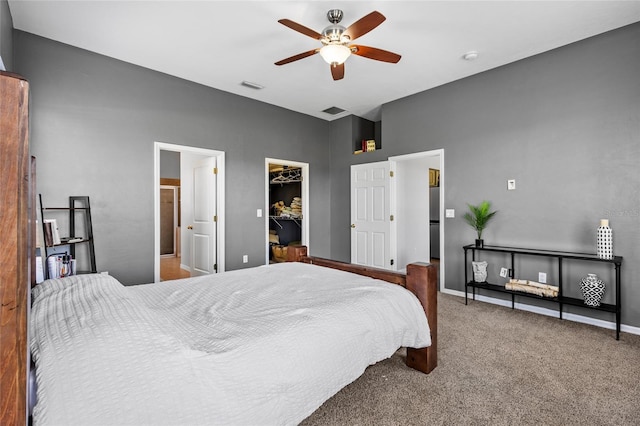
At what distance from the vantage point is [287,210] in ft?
20.7

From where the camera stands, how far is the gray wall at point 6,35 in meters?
2.33

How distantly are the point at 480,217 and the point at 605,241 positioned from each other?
1132mm

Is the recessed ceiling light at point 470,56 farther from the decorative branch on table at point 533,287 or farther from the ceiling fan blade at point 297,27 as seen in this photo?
the decorative branch on table at point 533,287

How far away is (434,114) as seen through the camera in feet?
14.2

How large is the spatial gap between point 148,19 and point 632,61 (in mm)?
4547

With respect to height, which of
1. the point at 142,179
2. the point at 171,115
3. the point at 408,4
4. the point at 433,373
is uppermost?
the point at 408,4

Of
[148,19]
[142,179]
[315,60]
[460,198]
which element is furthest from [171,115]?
[460,198]

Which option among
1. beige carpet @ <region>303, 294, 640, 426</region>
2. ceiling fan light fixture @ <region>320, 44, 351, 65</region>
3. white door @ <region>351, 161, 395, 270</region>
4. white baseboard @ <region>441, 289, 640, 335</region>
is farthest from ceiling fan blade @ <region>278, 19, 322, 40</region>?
white baseboard @ <region>441, 289, 640, 335</region>

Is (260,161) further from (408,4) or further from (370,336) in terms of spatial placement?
(370,336)

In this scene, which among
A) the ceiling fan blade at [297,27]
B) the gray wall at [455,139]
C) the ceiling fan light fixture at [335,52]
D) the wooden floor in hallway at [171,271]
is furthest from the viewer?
the wooden floor in hallway at [171,271]

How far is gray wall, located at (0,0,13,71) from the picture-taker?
7.64 ft

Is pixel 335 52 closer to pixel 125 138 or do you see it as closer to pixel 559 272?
pixel 125 138

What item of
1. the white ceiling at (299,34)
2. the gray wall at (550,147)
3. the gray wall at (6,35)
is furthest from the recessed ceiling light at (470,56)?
the gray wall at (6,35)

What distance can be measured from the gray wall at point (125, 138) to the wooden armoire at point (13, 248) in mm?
3194
